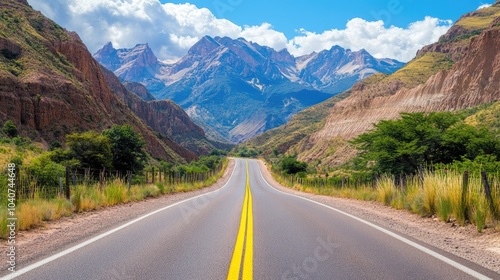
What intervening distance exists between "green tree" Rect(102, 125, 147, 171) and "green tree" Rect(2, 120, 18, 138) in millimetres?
22525

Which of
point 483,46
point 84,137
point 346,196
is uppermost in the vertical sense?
point 483,46

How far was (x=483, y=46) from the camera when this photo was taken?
72812 millimetres

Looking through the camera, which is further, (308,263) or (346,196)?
(346,196)

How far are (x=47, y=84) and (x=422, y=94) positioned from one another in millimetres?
71091

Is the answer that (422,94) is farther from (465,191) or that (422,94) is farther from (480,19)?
(480,19)

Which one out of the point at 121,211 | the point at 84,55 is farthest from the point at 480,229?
the point at 84,55

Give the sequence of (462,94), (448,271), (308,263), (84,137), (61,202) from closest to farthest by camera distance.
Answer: (448,271), (308,263), (61,202), (84,137), (462,94)

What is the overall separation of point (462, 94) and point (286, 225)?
7337 centimetres

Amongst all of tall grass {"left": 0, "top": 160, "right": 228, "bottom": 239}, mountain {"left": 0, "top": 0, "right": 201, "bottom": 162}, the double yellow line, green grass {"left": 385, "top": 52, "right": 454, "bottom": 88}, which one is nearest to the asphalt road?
the double yellow line

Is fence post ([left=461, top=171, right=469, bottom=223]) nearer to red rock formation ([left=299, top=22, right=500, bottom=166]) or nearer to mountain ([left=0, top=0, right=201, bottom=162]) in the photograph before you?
mountain ([left=0, top=0, right=201, bottom=162])

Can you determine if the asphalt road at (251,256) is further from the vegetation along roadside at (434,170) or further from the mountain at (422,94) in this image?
the mountain at (422,94)

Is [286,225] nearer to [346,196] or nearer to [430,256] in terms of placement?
[430,256]

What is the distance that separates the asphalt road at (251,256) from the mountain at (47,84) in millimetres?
55842

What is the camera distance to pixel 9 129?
172 feet
